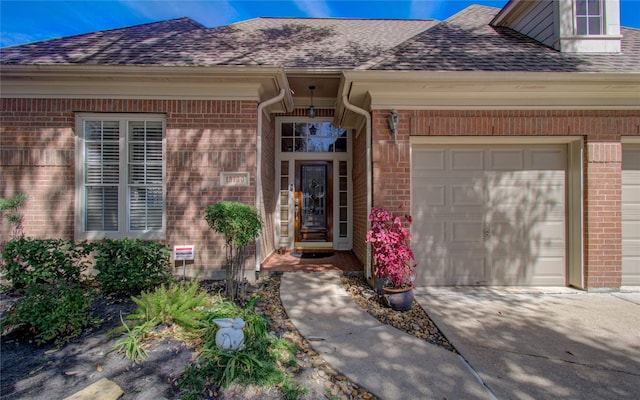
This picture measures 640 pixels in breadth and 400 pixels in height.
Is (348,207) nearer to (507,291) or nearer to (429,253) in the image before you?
(429,253)

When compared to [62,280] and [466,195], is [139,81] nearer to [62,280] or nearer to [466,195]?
[62,280]

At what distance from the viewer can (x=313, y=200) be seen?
762 centimetres

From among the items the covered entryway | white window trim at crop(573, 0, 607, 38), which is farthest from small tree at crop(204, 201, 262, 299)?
white window trim at crop(573, 0, 607, 38)

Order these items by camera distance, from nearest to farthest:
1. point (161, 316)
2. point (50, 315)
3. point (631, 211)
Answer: point (50, 315)
point (161, 316)
point (631, 211)

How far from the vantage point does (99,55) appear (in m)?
4.75

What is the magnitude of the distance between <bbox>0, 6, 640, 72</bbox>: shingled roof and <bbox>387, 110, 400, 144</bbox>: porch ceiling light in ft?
2.14

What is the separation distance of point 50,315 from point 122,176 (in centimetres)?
269

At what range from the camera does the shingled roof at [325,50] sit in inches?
183

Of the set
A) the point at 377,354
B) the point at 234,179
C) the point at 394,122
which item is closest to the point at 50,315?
the point at 234,179

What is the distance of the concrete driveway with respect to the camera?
2.47 m

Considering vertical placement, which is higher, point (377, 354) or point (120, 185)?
point (120, 185)

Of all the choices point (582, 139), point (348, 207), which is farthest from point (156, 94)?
point (582, 139)

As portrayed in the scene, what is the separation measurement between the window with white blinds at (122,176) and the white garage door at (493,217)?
4.24 meters

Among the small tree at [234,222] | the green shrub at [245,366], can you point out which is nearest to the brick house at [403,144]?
the small tree at [234,222]
